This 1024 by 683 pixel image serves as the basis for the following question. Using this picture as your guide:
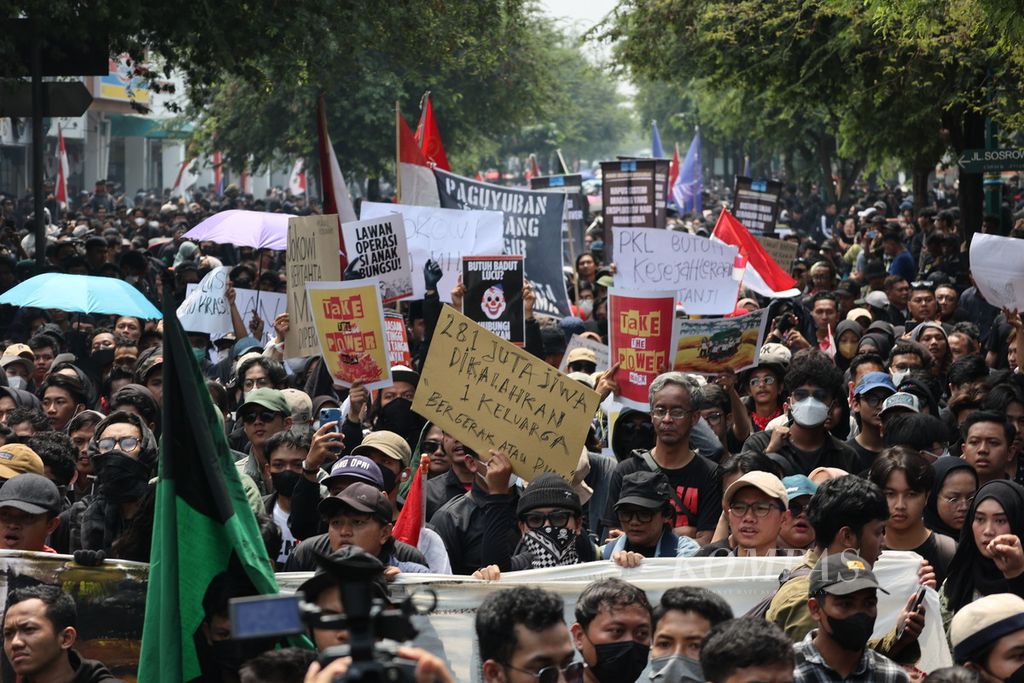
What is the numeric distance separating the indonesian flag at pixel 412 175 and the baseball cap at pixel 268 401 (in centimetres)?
591

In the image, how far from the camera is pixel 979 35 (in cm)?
1250

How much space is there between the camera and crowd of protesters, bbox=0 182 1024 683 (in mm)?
4484

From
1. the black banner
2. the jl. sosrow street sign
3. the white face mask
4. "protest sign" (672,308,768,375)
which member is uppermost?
the jl. sosrow street sign

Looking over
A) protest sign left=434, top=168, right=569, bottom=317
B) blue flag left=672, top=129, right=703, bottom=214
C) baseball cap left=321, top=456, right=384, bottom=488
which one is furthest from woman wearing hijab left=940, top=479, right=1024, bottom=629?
blue flag left=672, top=129, right=703, bottom=214

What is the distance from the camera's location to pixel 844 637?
4.41 m

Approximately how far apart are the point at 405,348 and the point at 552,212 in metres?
3.12

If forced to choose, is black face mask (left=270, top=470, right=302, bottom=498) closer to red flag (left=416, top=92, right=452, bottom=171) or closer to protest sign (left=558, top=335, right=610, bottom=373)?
protest sign (left=558, top=335, right=610, bottom=373)

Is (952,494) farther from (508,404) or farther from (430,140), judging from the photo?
(430,140)

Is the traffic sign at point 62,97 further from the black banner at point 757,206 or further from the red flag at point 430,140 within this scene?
the black banner at point 757,206

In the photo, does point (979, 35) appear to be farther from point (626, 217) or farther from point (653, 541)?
point (653, 541)

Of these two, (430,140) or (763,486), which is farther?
(430,140)

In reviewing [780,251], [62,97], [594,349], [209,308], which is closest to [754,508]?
[594,349]

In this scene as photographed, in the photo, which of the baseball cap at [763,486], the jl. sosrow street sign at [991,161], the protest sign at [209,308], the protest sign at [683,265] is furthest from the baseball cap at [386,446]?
the jl. sosrow street sign at [991,161]

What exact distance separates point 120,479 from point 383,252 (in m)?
4.75
